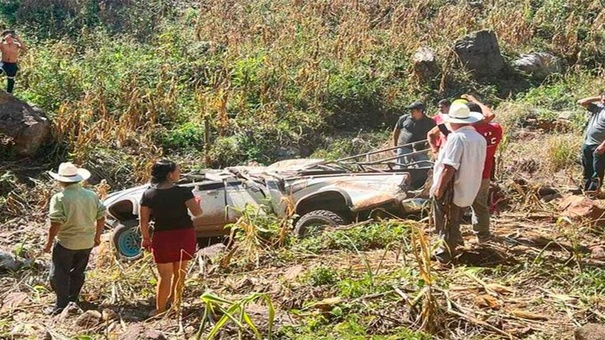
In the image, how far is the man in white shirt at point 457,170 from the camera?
633 cm

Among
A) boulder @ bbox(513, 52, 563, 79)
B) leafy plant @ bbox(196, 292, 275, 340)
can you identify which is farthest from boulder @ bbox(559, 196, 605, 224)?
boulder @ bbox(513, 52, 563, 79)

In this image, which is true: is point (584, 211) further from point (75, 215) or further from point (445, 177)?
point (75, 215)

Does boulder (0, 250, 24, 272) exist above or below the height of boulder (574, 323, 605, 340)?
below

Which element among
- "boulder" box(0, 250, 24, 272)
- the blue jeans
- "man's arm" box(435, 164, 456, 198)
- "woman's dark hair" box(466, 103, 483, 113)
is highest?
"woman's dark hair" box(466, 103, 483, 113)

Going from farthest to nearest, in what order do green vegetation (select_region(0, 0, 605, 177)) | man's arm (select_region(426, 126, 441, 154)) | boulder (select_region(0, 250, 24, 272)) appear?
green vegetation (select_region(0, 0, 605, 177))
man's arm (select_region(426, 126, 441, 154))
boulder (select_region(0, 250, 24, 272))

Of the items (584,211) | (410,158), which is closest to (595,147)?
(584,211)

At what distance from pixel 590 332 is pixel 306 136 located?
33.7 ft

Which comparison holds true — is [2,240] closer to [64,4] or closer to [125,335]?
[125,335]

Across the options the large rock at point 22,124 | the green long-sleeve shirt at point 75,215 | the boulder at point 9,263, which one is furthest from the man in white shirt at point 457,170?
the large rock at point 22,124

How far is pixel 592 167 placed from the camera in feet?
31.3

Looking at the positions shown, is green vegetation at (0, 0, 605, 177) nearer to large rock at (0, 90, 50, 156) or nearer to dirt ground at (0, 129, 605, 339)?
large rock at (0, 90, 50, 156)

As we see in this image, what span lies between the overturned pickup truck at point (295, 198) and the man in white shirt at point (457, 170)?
1793 mm

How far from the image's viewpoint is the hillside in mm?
5707

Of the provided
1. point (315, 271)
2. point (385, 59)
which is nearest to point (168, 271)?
point (315, 271)
